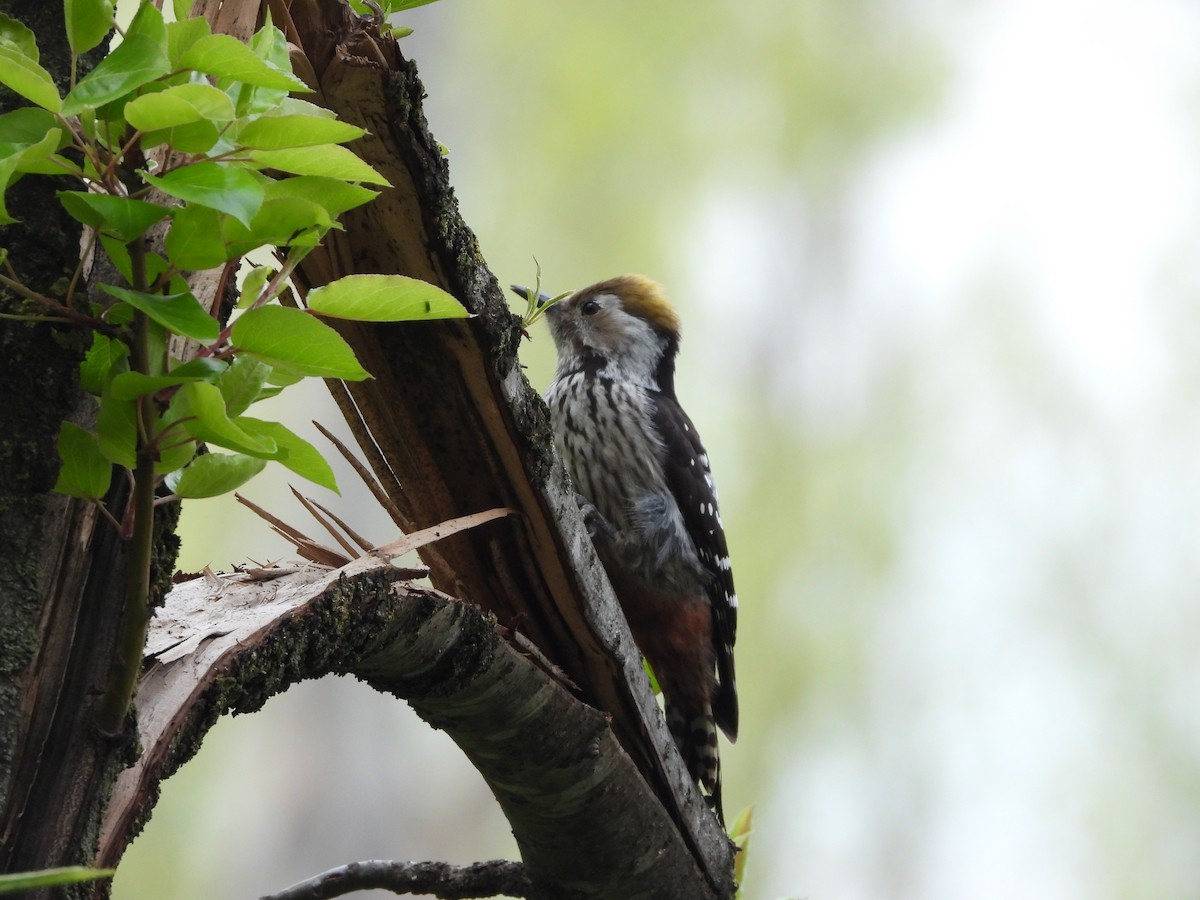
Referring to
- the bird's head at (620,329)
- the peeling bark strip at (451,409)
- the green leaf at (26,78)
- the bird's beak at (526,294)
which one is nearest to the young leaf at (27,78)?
the green leaf at (26,78)

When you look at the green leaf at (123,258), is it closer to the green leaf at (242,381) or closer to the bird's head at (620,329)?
the green leaf at (242,381)

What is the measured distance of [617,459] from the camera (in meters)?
3.17

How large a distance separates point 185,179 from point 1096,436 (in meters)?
9.18

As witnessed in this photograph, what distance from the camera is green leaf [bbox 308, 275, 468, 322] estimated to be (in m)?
0.96

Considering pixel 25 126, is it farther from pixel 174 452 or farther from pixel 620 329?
pixel 620 329

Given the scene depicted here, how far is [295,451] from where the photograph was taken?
940 mm

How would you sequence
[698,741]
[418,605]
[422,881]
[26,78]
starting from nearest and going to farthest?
[26,78] → [418,605] → [422,881] → [698,741]

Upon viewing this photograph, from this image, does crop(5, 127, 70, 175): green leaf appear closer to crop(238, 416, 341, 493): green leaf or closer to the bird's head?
crop(238, 416, 341, 493): green leaf

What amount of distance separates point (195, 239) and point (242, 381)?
0.37 feet

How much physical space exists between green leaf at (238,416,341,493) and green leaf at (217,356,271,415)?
0.02 metres

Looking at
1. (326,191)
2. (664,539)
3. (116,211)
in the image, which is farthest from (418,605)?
(664,539)

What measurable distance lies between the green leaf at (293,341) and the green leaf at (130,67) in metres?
0.19

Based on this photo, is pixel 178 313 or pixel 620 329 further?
pixel 620 329

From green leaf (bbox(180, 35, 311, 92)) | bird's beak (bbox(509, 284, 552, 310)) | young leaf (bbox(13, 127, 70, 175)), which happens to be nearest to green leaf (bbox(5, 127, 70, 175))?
young leaf (bbox(13, 127, 70, 175))
